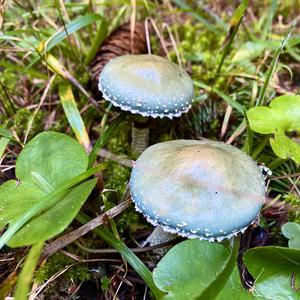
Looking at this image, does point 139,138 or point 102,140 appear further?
point 139,138

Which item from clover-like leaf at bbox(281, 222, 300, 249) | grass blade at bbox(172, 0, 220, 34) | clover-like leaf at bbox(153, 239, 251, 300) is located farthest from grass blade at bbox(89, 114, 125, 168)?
grass blade at bbox(172, 0, 220, 34)

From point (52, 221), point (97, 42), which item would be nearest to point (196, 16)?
point (97, 42)

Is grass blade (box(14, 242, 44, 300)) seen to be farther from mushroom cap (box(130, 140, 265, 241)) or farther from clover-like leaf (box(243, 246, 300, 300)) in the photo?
clover-like leaf (box(243, 246, 300, 300))

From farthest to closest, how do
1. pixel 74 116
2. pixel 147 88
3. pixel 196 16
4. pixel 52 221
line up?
pixel 196 16 < pixel 74 116 < pixel 147 88 < pixel 52 221

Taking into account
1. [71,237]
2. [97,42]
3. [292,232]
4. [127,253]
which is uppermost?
[97,42]

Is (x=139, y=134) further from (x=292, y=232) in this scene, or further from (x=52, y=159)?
(x=292, y=232)

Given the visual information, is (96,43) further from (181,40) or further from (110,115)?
(181,40)

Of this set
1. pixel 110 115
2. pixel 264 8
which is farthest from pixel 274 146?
pixel 264 8

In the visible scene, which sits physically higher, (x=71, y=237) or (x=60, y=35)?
(x=60, y=35)
